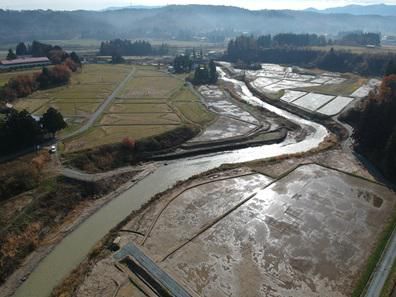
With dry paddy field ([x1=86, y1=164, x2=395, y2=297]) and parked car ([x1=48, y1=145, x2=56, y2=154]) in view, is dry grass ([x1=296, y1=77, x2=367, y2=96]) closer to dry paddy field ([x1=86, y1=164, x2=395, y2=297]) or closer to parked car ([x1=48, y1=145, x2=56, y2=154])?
dry paddy field ([x1=86, y1=164, x2=395, y2=297])

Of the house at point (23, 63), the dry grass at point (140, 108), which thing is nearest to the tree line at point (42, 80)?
the house at point (23, 63)

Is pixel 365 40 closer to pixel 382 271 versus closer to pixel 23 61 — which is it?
pixel 23 61

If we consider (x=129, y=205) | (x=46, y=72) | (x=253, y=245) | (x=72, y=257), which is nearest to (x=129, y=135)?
(x=129, y=205)

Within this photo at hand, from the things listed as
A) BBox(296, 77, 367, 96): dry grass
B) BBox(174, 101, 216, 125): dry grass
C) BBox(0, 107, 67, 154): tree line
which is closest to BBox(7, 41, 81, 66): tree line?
BBox(174, 101, 216, 125): dry grass

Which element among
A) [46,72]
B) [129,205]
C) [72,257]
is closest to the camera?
[72,257]

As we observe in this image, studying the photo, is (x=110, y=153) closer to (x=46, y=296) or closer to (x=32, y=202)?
(x=32, y=202)

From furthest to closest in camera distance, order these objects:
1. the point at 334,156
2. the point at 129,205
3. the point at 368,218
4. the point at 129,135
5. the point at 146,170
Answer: the point at 129,135 → the point at 334,156 → the point at 146,170 → the point at 129,205 → the point at 368,218
